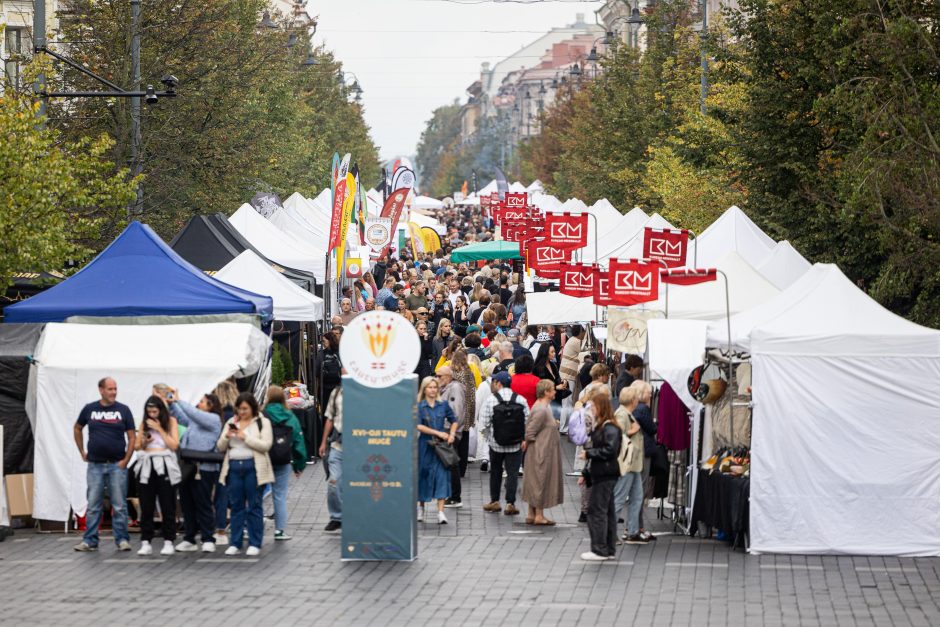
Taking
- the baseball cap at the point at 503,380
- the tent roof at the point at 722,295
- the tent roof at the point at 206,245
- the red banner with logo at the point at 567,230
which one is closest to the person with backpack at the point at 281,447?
the baseball cap at the point at 503,380

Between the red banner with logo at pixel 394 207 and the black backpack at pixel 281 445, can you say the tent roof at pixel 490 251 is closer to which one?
the red banner with logo at pixel 394 207

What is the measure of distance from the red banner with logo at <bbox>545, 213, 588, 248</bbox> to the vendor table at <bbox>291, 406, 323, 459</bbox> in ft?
21.9

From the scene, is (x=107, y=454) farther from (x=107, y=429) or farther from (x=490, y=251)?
(x=490, y=251)

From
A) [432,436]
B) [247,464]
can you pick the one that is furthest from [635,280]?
[247,464]

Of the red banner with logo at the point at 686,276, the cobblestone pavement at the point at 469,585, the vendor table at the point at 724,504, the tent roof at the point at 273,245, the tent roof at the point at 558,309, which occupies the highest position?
the tent roof at the point at 273,245

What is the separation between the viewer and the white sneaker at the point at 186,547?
1389 centimetres

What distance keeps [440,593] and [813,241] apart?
41.3 feet

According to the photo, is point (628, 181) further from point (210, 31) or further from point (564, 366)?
point (564, 366)

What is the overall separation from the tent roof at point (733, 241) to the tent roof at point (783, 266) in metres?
1.49

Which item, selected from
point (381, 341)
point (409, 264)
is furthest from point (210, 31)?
point (381, 341)

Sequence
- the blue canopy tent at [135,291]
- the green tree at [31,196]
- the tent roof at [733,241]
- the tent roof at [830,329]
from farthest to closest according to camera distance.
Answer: the tent roof at [733,241]
the green tree at [31,196]
the blue canopy tent at [135,291]
the tent roof at [830,329]

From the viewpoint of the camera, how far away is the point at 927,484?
13727mm

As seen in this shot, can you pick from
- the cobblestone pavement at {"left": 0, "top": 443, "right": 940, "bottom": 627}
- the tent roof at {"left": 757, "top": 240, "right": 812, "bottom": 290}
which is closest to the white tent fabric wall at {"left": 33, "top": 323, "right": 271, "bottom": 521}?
the cobblestone pavement at {"left": 0, "top": 443, "right": 940, "bottom": 627}

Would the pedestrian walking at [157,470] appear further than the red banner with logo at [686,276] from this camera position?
No
